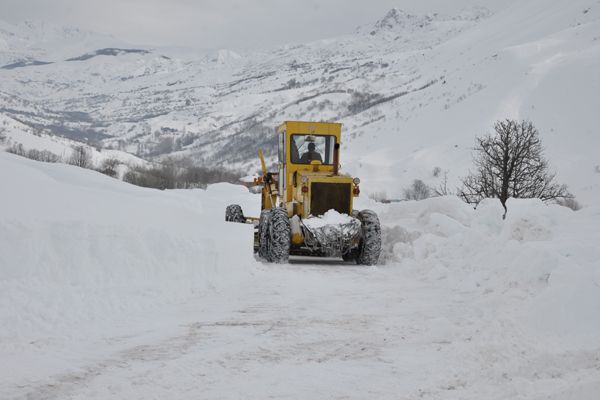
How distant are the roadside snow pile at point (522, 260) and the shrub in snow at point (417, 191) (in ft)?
153

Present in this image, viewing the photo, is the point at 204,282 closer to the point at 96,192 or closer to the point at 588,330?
the point at 96,192

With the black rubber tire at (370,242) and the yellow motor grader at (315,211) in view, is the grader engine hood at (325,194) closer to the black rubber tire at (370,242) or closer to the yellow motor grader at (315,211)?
the yellow motor grader at (315,211)

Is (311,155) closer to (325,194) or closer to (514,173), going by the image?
(325,194)

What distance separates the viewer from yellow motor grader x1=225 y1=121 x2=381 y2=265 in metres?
12.4

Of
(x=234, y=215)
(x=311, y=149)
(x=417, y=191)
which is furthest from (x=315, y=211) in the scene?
(x=417, y=191)

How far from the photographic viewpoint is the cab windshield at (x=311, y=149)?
46.8ft

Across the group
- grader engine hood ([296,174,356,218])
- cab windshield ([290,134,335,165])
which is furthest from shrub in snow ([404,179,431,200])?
grader engine hood ([296,174,356,218])

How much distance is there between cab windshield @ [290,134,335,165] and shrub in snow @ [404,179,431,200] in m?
47.9

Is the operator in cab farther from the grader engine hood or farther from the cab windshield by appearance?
the grader engine hood

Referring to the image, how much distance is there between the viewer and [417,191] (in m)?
63.3

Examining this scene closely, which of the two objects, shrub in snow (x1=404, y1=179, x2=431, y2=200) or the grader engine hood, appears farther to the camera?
shrub in snow (x1=404, y1=179, x2=431, y2=200)

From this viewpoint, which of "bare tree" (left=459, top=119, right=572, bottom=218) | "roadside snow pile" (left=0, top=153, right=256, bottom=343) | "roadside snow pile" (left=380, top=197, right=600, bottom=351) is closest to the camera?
"roadside snow pile" (left=380, top=197, right=600, bottom=351)

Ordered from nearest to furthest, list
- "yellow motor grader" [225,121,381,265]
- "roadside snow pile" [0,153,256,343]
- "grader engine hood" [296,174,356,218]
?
"roadside snow pile" [0,153,256,343] → "yellow motor grader" [225,121,381,265] → "grader engine hood" [296,174,356,218]

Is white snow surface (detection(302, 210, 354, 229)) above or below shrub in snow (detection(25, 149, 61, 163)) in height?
below
